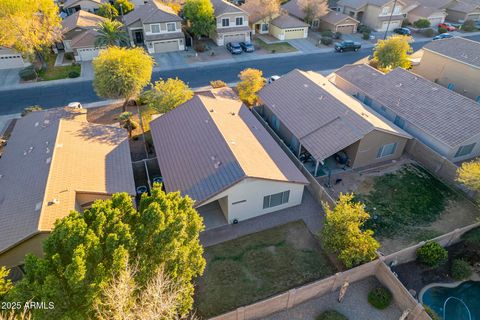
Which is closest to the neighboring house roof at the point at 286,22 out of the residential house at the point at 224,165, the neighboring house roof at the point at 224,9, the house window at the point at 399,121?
the neighboring house roof at the point at 224,9

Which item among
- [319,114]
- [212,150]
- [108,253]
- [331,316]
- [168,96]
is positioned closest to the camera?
[108,253]

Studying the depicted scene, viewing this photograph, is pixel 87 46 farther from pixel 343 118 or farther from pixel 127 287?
pixel 127 287

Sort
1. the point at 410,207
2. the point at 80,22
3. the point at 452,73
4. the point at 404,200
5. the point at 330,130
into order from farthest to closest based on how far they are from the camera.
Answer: the point at 80,22 < the point at 452,73 < the point at 330,130 < the point at 404,200 < the point at 410,207

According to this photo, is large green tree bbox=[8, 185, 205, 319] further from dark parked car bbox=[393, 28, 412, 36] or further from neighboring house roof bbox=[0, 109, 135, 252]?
dark parked car bbox=[393, 28, 412, 36]

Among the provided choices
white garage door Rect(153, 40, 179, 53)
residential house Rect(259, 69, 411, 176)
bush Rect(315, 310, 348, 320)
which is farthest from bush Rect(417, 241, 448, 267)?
white garage door Rect(153, 40, 179, 53)

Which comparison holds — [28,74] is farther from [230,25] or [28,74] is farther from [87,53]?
[230,25]

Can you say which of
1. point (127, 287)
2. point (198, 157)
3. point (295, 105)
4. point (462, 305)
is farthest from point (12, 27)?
point (462, 305)

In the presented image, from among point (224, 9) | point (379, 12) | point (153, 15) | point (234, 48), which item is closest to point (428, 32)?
point (379, 12)
